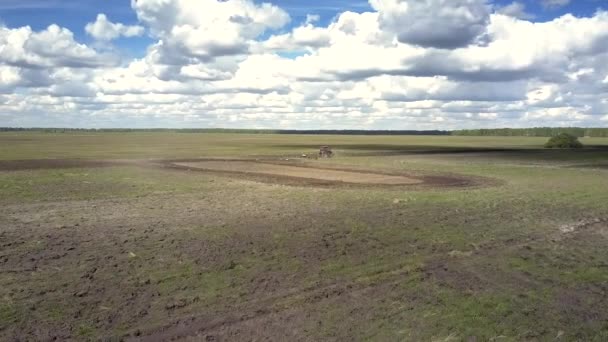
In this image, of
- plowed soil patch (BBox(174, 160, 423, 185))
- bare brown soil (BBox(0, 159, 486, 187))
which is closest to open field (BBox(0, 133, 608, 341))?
bare brown soil (BBox(0, 159, 486, 187))

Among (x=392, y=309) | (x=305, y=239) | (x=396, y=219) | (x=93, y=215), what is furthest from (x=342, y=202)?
(x=392, y=309)

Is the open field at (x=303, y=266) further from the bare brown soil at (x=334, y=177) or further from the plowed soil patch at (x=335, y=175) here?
the plowed soil patch at (x=335, y=175)

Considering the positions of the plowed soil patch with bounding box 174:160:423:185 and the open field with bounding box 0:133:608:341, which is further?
the plowed soil patch with bounding box 174:160:423:185

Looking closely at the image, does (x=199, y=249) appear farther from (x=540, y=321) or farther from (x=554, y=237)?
(x=554, y=237)

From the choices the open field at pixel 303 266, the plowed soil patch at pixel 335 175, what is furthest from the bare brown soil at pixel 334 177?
the open field at pixel 303 266

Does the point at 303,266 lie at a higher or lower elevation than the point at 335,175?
higher

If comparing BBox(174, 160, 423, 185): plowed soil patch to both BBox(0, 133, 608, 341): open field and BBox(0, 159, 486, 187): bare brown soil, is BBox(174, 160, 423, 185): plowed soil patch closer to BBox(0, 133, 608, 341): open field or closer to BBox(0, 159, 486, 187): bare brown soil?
BBox(0, 159, 486, 187): bare brown soil

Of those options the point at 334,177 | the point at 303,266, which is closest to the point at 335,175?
the point at 334,177

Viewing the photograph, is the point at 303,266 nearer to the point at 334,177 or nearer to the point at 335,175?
the point at 334,177

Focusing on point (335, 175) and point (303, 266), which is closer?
point (303, 266)
